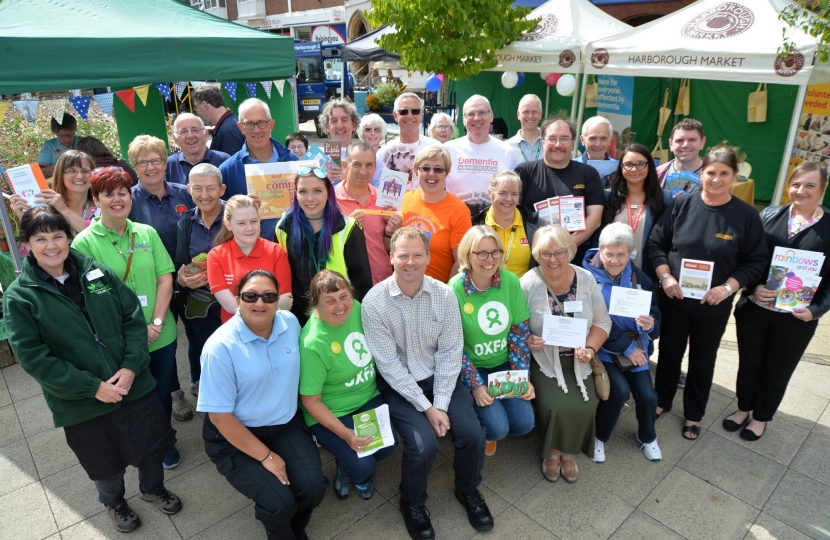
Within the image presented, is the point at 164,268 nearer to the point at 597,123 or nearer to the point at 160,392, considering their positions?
the point at 160,392

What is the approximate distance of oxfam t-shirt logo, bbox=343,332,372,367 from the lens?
116 inches

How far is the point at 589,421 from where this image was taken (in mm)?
3268

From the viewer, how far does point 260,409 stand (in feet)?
8.88

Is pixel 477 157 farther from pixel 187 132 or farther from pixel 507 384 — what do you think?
pixel 187 132

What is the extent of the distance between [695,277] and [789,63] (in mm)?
3050

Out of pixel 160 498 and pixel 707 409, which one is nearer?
pixel 160 498

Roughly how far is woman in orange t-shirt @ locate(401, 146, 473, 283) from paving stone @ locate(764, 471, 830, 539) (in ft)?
8.32

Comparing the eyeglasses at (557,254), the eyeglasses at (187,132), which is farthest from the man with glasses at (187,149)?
the eyeglasses at (557,254)

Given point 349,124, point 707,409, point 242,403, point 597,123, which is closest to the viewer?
point 242,403

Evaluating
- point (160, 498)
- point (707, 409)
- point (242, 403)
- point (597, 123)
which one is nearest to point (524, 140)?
point (597, 123)

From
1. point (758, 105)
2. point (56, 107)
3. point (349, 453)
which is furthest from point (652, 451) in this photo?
point (758, 105)

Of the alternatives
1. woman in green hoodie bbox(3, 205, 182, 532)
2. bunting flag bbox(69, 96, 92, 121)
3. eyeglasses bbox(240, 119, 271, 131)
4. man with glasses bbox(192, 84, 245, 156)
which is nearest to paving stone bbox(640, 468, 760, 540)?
woman in green hoodie bbox(3, 205, 182, 532)

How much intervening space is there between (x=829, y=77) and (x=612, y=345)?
401 cm

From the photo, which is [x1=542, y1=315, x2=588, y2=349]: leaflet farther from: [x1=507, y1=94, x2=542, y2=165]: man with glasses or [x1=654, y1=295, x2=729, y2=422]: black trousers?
[x1=507, y1=94, x2=542, y2=165]: man with glasses
